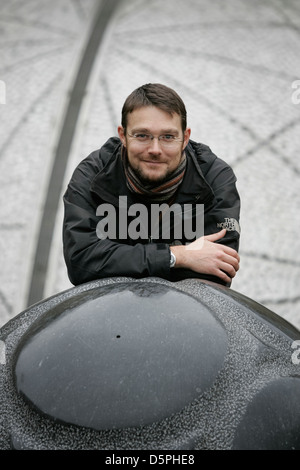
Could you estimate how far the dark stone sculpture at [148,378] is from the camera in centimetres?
189

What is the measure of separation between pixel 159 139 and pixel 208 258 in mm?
487

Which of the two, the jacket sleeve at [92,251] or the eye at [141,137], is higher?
the eye at [141,137]

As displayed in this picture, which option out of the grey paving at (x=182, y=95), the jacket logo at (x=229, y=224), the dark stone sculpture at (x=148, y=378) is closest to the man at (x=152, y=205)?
the jacket logo at (x=229, y=224)

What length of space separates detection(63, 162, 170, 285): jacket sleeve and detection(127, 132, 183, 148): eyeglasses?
13.1 inches

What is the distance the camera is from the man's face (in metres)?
2.60

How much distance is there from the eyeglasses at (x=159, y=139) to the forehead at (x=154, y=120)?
3 cm

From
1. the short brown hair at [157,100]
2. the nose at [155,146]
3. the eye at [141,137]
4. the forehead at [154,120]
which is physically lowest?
the nose at [155,146]

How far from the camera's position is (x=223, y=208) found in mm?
2814

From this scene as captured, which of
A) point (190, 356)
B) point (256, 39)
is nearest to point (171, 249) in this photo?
point (190, 356)

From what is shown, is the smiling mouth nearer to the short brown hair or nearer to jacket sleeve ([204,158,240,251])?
the short brown hair

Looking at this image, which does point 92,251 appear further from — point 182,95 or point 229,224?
point 182,95

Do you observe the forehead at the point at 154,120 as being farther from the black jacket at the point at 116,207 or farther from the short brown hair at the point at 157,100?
the black jacket at the point at 116,207

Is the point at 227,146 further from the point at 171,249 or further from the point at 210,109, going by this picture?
the point at 171,249
